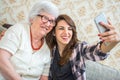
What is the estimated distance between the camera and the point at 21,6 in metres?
2.36

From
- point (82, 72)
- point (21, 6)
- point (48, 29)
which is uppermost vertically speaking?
point (21, 6)

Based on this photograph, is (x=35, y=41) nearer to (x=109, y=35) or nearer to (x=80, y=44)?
(x=80, y=44)

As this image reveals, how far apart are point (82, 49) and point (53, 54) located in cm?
24

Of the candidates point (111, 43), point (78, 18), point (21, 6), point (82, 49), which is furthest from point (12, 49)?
point (78, 18)

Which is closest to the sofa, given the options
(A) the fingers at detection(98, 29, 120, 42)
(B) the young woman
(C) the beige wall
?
(C) the beige wall

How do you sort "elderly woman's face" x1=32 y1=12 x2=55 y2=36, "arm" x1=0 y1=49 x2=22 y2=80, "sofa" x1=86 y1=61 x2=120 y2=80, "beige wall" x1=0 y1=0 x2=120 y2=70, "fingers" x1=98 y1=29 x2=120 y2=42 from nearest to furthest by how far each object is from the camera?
"fingers" x1=98 y1=29 x2=120 y2=42 → "arm" x1=0 y1=49 x2=22 y2=80 → "elderly woman's face" x1=32 y1=12 x2=55 y2=36 → "sofa" x1=86 y1=61 x2=120 y2=80 → "beige wall" x1=0 y1=0 x2=120 y2=70

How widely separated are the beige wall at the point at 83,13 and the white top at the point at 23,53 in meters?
0.81

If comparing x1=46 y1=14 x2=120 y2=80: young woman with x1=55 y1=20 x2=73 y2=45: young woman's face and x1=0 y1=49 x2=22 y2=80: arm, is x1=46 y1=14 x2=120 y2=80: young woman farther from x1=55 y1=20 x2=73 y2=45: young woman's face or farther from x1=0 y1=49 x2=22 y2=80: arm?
x1=0 y1=49 x2=22 y2=80: arm

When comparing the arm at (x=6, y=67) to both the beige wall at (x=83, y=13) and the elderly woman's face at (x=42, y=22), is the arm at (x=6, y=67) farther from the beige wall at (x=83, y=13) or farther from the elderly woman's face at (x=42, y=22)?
the beige wall at (x=83, y=13)

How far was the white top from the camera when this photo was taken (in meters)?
1.48

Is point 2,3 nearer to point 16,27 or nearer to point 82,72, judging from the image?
point 16,27

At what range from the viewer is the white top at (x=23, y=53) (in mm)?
1479

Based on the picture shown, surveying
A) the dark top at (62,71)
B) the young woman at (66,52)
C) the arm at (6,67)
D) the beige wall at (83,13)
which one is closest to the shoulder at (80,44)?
the young woman at (66,52)

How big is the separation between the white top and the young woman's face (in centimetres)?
16
